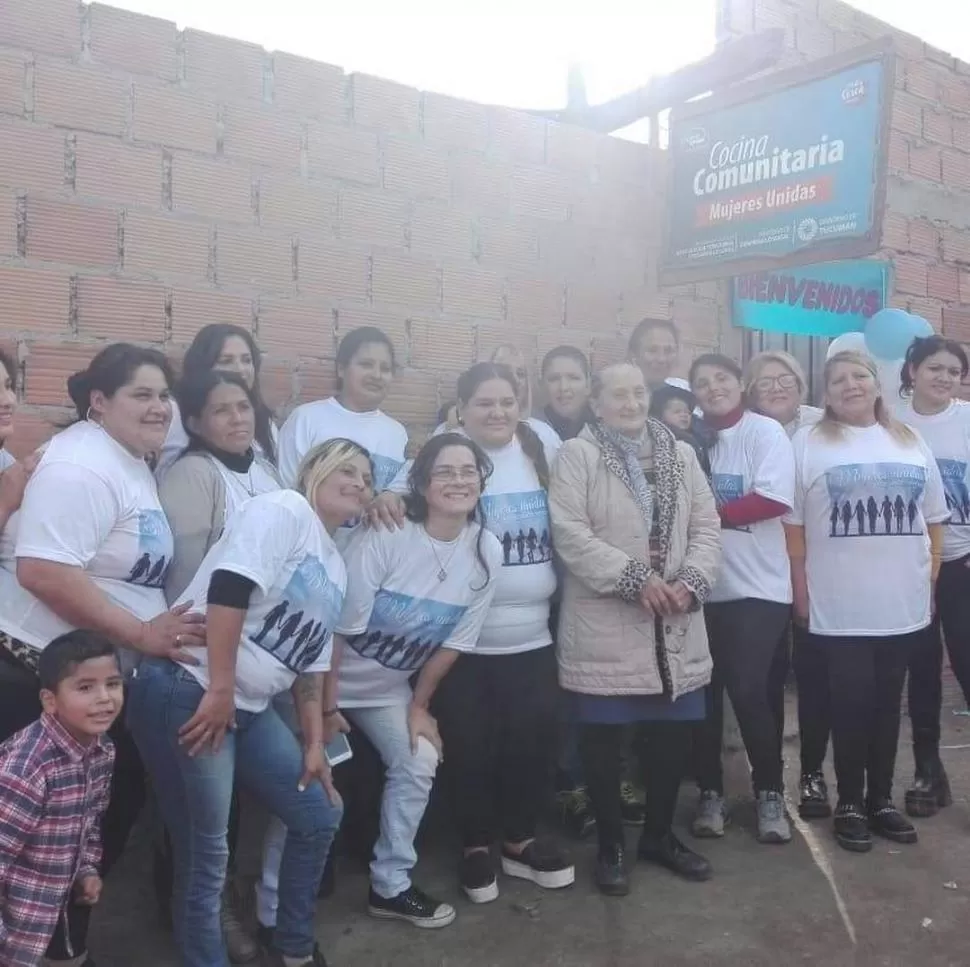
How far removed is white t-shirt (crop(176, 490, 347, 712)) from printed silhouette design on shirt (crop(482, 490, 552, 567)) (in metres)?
0.88

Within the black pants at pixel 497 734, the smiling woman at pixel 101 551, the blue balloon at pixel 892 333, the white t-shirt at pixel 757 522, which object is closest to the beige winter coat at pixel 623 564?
the black pants at pixel 497 734

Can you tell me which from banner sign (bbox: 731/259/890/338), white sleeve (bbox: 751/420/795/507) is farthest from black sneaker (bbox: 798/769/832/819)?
banner sign (bbox: 731/259/890/338)

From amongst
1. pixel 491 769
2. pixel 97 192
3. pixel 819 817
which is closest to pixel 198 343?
pixel 97 192

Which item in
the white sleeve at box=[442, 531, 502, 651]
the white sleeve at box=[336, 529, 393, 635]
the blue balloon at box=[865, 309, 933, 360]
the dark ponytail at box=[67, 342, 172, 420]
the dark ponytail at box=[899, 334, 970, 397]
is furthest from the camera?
the blue balloon at box=[865, 309, 933, 360]

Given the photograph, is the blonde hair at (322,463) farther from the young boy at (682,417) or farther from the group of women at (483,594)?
the young boy at (682,417)

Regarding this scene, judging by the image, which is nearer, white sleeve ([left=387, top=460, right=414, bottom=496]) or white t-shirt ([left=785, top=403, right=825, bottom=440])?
white sleeve ([left=387, top=460, right=414, bottom=496])

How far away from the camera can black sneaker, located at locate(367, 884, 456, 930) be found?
3301 mm

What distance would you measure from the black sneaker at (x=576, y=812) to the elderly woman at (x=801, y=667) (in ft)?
2.97

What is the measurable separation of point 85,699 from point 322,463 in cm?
91

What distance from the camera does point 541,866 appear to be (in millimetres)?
3607

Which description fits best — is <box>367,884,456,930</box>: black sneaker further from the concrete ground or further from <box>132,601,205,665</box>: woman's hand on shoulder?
<box>132,601,205,665</box>: woman's hand on shoulder

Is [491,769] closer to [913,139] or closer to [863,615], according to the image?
[863,615]

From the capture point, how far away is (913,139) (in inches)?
262

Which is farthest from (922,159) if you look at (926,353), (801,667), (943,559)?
(801,667)
